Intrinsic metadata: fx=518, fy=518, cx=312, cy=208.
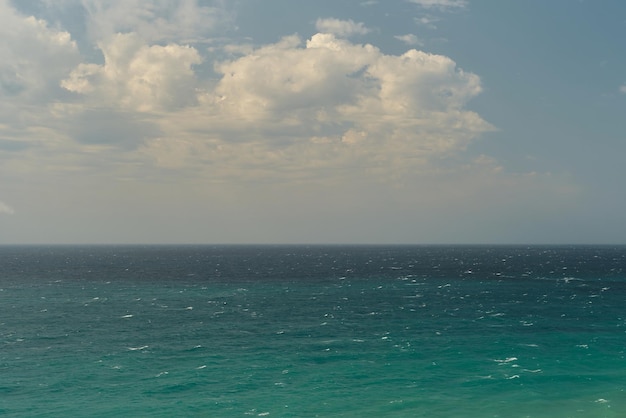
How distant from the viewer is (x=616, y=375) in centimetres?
5269

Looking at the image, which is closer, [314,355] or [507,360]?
[507,360]

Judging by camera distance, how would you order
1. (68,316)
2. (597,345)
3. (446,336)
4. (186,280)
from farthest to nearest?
(186,280) → (68,316) → (446,336) → (597,345)

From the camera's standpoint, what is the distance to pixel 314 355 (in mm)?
61250

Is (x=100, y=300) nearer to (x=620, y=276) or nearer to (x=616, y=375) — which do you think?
(x=616, y=375)

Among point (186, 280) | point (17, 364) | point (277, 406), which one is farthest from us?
point (186, 280)

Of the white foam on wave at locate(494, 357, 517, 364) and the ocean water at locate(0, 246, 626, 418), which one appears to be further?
the white foam on wave at locate(494, 357, 517, 364)

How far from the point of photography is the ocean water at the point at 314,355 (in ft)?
149

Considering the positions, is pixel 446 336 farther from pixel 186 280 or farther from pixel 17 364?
pixel 186 280

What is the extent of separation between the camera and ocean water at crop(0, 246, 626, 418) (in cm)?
4547

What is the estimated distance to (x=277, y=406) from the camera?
147 feet

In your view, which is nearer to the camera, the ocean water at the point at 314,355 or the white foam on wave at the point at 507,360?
the ocean water at the point at 314,355

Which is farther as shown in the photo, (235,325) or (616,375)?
(235,325)

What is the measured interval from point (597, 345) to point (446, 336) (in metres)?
18.5

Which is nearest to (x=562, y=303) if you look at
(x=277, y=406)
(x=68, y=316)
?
(x=277, y=406)
